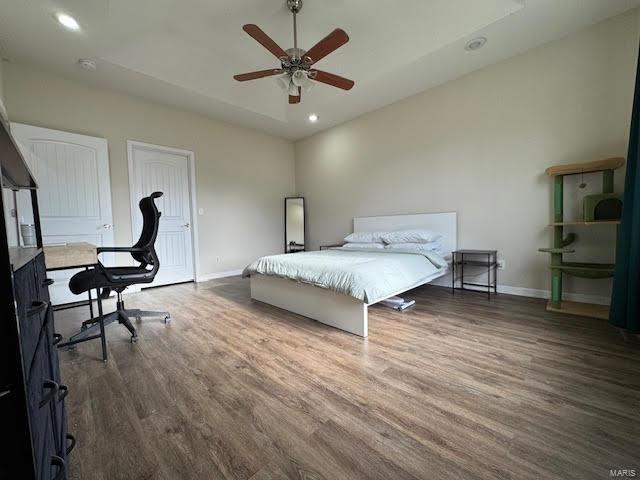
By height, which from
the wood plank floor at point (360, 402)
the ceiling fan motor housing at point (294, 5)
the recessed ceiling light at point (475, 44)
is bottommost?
the wood plank floor at point (360, 402)

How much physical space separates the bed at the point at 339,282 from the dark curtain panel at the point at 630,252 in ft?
4.62

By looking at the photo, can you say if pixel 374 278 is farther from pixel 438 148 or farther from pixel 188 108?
pixel 188 108

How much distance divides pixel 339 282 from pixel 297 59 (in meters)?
1.99

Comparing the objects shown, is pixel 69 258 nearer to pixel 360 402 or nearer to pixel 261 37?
pixel 360 402

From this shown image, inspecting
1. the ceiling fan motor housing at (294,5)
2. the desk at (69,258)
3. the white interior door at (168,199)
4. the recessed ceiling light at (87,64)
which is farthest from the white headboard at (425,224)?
the recessed ceiling light at (87,64)

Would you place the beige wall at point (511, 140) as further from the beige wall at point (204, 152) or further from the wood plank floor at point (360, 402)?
the beige wall at point (204, 152)

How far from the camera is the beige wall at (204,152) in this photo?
311 centimetres

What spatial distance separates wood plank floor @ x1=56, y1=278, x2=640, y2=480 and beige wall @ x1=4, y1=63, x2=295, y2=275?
250 cm

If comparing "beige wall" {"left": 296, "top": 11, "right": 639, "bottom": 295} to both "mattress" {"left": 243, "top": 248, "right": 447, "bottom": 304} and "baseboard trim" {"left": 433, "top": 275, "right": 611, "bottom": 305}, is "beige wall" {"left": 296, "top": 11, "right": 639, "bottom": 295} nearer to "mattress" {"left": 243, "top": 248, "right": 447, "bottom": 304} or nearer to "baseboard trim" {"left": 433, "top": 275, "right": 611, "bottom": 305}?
"baseboard trim" {"left": 433, "top": 275, "right": 611, "bottom": 305}

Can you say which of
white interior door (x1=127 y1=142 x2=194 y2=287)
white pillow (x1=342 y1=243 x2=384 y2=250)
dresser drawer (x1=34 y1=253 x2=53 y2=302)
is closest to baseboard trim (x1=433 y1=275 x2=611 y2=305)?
white pillow (x1=342 y1=243 x2=384 y2=250)

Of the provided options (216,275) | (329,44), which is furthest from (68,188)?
(329,44)

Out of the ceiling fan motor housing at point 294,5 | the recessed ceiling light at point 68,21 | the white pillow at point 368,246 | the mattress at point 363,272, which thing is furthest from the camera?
the white pillow at point 368,246

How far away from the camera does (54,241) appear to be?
3129mm

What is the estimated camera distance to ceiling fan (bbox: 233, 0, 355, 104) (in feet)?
6.69
